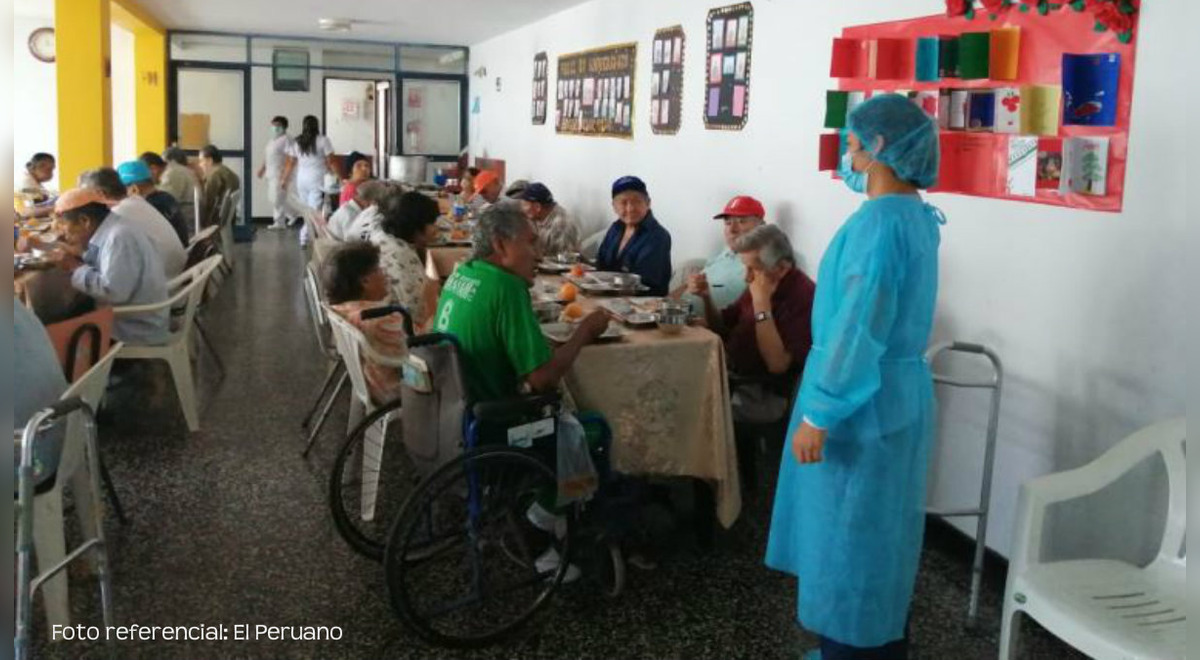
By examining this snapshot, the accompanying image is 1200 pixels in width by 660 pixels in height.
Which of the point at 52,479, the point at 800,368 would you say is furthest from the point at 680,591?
the point at 52,479

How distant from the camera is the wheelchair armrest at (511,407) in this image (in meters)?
2.50

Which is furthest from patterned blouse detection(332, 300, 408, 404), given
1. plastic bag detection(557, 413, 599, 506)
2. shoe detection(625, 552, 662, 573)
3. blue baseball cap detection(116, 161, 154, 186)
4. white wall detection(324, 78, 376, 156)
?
white wall detection(324, 78, 376, 156)

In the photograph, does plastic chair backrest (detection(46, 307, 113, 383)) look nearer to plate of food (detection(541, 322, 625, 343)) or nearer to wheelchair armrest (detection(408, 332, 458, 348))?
wheelchair armrest (detection(408, 332, 458, 348))

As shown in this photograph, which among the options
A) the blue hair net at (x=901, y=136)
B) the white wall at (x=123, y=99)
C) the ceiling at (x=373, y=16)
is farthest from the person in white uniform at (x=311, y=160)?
the blue hair net at (x=901, y=136)

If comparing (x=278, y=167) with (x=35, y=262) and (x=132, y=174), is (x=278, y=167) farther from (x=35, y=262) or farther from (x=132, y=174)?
(x=35, y=262)

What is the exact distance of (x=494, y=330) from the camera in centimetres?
261

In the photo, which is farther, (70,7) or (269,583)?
(70,7)

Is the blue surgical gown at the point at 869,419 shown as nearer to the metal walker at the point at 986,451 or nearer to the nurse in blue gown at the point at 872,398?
the nurse in blue gown at the point at 872,398

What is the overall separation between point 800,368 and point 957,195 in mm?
733

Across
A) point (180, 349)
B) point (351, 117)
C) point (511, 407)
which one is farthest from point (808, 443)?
point (351, 117)

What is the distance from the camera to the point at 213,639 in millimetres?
2535

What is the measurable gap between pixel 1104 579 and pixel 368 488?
2.09m

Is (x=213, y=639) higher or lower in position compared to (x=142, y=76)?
lower

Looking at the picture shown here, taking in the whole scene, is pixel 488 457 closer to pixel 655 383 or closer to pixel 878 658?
pixel 655 383
